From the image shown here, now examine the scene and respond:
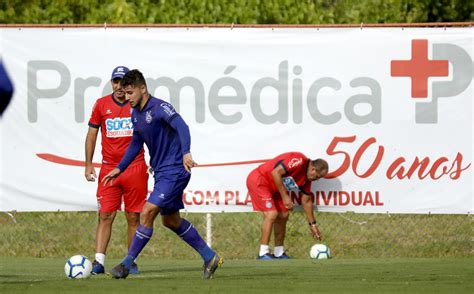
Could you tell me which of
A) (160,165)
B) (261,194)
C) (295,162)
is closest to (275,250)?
(261,194)

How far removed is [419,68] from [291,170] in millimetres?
2160

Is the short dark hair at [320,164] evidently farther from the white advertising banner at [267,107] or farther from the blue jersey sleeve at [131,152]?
the blue jersey sleeve at [131,152]

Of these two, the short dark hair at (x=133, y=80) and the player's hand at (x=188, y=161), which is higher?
the short dark hair at (x=133, y=80)

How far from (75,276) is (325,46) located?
562 cm

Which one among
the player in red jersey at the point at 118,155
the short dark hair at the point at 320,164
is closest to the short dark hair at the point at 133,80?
the player in red jersey at the point at 118,155

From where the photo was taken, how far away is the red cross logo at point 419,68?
16.2m

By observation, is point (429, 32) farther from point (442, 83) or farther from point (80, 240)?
point (80, 240)

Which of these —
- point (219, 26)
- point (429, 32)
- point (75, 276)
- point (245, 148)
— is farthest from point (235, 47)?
point (75, 276)

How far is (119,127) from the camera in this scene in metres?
13.6

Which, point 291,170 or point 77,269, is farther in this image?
point 291,170

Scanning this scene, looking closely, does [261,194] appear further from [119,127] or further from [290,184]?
[119,127]

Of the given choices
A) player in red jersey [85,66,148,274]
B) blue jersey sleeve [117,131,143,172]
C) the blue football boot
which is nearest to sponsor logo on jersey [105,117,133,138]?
player in red jersey [85,66,148,274]

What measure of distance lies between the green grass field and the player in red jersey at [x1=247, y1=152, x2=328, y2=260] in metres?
0.62

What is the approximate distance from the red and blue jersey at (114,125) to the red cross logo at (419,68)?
4.24 m
